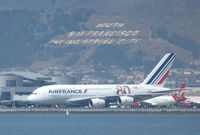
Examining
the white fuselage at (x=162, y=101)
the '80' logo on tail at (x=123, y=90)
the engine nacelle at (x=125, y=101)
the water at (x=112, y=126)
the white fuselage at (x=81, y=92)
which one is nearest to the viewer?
the water at (x=112, y=126)

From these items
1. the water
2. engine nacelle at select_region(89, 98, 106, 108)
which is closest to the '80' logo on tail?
engine nacelle at select_region(89, 98, 106, 108)

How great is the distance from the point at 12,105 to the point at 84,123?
33146 millimetres

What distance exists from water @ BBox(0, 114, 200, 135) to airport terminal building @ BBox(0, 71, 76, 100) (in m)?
34.2

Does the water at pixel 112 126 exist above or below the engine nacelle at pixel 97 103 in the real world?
below

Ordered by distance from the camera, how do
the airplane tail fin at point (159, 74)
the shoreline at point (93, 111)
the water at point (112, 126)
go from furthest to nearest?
the airplane tail fin at point (159, 74) < the shoreline at point (93, 111) < the water at point (112, 126)

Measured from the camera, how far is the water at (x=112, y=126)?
103 meters

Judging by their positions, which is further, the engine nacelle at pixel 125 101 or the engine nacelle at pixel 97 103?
the engine nacelle at pixel 125 101

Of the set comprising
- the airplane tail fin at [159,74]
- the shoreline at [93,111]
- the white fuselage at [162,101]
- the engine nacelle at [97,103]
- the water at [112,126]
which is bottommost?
the water at [112,126]

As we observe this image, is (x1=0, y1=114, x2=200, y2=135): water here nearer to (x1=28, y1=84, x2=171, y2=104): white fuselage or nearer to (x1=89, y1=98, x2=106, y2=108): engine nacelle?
(x1=89, y1=98, x2=106, y2=108): engine nacelle

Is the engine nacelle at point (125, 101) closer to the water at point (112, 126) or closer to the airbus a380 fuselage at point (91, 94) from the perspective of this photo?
the airbus a380 fuselage at point (91, 94)

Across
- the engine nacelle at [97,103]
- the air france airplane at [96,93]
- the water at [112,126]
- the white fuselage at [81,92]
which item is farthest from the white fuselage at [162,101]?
the water at [112,126]

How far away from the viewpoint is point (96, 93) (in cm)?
13912

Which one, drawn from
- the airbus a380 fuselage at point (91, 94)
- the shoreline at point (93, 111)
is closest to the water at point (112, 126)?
the shoreline at point (93, 111)

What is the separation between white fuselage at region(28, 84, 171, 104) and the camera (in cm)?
13575
